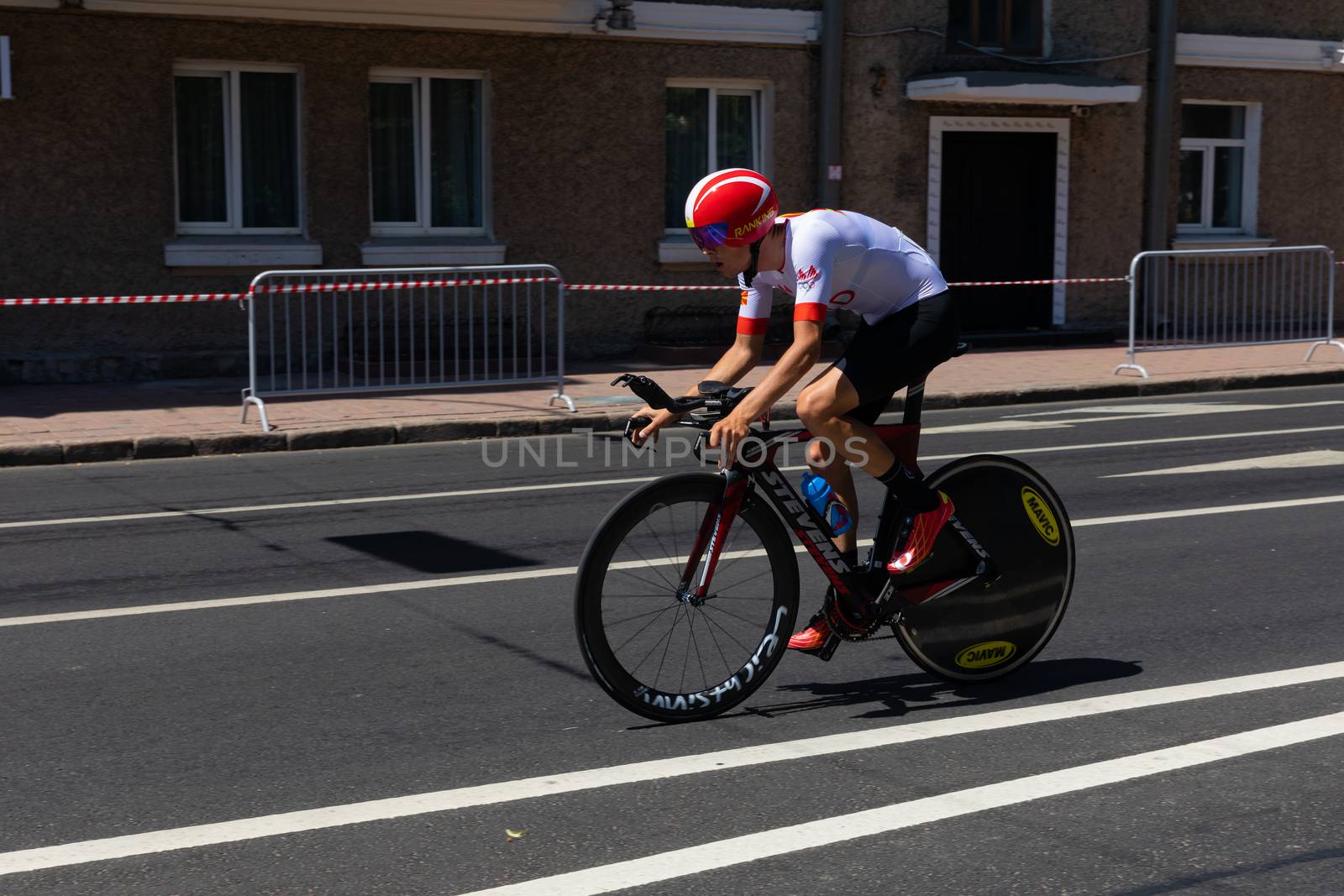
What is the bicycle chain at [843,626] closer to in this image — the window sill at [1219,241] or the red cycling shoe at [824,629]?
the red cycling shoe at [824,629]

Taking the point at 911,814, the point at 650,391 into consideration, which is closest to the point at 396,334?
the point at 650,391

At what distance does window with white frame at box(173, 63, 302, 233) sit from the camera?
16.1m

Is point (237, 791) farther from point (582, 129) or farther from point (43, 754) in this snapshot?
point (582, 129)

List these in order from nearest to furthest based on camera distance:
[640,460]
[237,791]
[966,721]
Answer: [237,791] < [966,721] < [640,460]

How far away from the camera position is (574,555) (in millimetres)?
7945

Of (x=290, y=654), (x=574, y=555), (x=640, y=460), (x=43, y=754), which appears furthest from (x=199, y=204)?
(x=43, y=754)

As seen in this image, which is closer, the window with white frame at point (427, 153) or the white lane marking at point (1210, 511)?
the white lane marking at point (1210, 511)

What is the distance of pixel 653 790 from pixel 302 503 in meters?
5.48

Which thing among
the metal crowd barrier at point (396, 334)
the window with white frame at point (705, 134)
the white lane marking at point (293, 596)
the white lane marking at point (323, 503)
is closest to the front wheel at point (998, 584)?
the white lane marking at point (293, 596)

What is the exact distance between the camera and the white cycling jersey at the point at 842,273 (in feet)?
16.4

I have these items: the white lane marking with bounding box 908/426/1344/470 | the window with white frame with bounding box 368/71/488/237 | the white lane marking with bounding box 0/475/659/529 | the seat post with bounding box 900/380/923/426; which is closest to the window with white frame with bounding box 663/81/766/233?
the window with white frame with bounding box 368/71/488/237

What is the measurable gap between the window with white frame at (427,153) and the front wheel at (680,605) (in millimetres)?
12532

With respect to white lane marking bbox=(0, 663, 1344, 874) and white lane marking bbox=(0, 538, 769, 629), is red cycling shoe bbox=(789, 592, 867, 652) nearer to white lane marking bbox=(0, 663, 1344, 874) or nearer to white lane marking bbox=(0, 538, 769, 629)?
white lane marking bbox=(0, 663, 1344, 874)

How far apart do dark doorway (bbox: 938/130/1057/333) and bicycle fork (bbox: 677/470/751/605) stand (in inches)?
600
